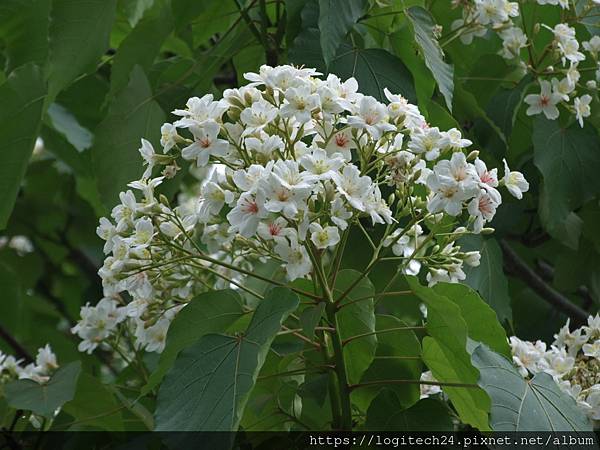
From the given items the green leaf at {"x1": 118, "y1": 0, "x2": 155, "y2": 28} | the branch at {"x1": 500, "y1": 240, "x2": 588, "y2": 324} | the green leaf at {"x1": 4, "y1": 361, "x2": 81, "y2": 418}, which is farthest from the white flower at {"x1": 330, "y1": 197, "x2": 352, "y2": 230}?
the branch at {"x1": 500, "y1": 240, "x2": 588, "y2": 324}

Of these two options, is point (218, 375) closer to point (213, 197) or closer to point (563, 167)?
point (213, 197)

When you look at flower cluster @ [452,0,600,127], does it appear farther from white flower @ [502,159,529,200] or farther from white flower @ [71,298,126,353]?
white flower @ [71,298,126,353]

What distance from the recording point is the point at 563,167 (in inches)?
80.1

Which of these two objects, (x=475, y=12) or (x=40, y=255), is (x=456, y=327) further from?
(x=40, y=255)

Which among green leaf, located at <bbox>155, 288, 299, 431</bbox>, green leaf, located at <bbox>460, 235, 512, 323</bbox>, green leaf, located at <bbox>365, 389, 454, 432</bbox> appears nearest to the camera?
green leaf, located at <bbox>155, 288, 299, 431</bbox>

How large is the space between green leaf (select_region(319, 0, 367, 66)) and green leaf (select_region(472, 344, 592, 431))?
1.85 feet

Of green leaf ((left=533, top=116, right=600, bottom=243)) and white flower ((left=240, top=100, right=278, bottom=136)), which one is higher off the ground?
white flower ((left=240, top=100, right=278, bottom=136))

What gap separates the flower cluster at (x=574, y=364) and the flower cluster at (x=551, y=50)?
1.55ft

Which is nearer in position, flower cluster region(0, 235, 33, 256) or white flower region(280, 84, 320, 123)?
white flower region(280, 84, 320, 123)

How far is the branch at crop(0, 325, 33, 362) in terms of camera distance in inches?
109

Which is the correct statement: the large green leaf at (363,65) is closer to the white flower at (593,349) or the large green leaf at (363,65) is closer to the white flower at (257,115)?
the white flower at (257,115)

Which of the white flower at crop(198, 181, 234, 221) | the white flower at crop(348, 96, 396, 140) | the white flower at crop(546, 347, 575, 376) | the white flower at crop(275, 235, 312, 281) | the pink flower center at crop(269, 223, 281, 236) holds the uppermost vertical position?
the white flower at crop(198, 181, 234, 221)

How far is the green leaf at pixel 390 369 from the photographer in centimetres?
167

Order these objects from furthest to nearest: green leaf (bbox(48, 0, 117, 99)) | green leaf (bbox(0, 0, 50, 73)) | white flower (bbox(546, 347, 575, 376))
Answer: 1. green leaf (bbox(0, 0, 50, 73))
2. green leaf (bbox(48, 0, 117, 99))
3. white flower (bbox(546, 347, 575, 376))
